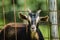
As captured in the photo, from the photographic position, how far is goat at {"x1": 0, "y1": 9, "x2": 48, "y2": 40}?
6.42ft

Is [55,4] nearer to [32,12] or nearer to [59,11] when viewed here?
[59,11]

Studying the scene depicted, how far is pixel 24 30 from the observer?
2.07 metres

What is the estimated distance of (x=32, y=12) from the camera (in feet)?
6.57

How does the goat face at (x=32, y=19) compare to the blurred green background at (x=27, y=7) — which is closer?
the goat face at (x=32, y=19)

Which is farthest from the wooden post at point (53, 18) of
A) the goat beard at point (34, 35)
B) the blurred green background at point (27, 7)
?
the goat beard at point (34, 35)

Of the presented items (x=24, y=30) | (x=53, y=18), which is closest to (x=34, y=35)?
(x=24, y=30)

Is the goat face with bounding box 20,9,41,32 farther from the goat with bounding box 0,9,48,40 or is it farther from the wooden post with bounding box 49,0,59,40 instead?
the wooden post with bounding box 49,0,59,40

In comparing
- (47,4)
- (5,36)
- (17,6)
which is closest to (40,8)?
(47,4)

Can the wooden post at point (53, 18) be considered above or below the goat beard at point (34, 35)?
above

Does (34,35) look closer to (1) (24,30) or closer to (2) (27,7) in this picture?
(1) (24,30)

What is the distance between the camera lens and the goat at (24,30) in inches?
77.1

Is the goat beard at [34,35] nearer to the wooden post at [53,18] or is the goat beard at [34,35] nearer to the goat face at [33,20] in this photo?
the goat face at [33,20]

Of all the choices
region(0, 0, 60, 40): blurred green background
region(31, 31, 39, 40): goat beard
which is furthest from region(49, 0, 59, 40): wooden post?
region(31, 31, 39, 40): goat beard

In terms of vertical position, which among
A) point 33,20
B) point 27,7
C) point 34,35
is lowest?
point 34,35
